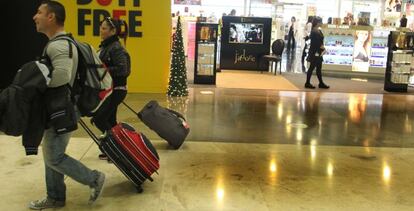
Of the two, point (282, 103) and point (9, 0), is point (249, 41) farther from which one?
point (9, 0)

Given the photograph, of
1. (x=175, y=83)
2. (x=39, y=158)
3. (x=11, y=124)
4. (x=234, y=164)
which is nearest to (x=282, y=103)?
(x=175, y=83)

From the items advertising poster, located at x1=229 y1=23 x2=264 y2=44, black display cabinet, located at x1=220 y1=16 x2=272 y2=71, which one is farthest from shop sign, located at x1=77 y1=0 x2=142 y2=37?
advertising poster, located at x1=229 y1=23 x2=264 y2=44

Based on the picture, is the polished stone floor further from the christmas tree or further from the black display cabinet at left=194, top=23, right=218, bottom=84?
the black display cabinet at left=194, top=23, right=218, bottom=84

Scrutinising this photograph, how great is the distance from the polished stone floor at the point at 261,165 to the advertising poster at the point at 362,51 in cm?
677

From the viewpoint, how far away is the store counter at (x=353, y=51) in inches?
581

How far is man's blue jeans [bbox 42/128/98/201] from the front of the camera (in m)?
3.43

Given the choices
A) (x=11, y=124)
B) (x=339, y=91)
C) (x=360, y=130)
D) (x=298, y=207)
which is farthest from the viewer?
(x=339, y=91)

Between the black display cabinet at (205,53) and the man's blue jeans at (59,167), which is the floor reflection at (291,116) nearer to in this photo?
the black display cabinet at (205,53)

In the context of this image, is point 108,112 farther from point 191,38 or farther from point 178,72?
point 191,38

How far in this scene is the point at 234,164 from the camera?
16.6 ft

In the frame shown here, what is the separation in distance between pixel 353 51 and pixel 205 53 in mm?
6006

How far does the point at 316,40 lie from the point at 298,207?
7.74 meters

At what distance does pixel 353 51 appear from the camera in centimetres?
1487

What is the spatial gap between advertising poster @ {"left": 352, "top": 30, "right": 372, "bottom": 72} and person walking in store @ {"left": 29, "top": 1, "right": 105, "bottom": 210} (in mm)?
12594
